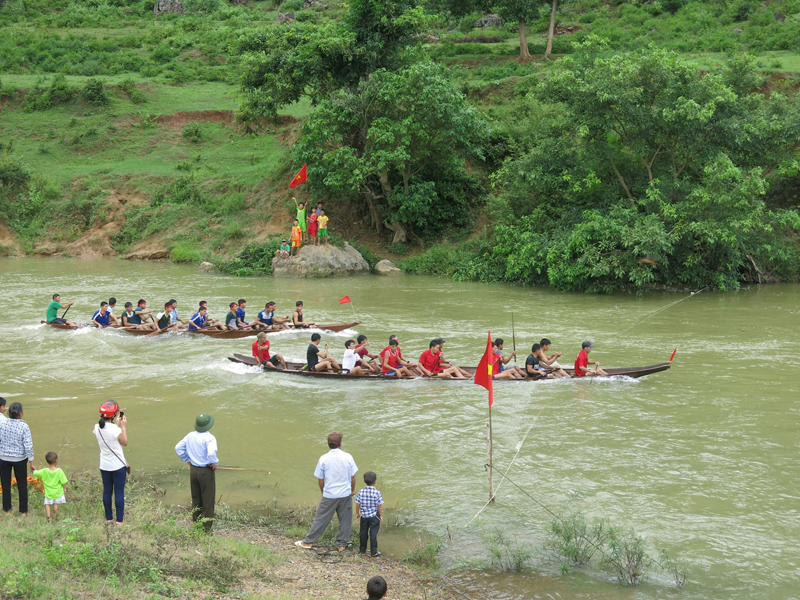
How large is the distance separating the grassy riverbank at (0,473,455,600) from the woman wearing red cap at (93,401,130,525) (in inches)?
8.8

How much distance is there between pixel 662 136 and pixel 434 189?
10214 mm

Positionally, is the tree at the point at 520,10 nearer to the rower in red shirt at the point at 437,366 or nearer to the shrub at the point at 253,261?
the shrub at the point at 253,261

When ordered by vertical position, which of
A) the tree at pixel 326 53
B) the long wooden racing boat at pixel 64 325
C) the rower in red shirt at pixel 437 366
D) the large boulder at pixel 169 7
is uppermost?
the large boulder at pixel 169 7

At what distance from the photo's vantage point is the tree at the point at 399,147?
1104 inches

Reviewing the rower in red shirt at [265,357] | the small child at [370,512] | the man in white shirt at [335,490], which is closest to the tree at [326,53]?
the rower in red shirt at [265,357]

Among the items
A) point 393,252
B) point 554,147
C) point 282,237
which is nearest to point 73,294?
point 282,237

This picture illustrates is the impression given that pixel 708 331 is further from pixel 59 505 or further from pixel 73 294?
pixel 73 294

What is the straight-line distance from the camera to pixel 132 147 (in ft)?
132

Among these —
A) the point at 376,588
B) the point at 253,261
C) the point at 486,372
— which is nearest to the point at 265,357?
the point at 486,372

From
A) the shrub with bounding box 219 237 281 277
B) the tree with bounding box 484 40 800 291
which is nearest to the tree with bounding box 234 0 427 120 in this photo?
the shrub with bounding box 219 237 281 277

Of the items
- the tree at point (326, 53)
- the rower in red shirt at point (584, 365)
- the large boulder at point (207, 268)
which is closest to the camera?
the rower in red shirt at point (584, 365)

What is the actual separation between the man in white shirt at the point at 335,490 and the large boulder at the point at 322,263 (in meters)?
21.2

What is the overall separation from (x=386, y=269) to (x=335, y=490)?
22.1 meters

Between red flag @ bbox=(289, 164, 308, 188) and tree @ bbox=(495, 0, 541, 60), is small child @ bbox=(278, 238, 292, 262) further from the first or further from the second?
tree @ bbox=(495, 0, 541, 60)
